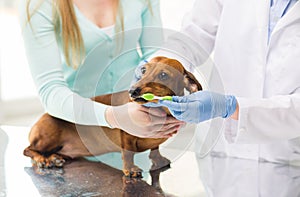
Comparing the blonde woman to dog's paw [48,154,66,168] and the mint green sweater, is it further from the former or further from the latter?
dog's paw [48,154,66,168]

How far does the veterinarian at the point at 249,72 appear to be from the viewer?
40.4 inches

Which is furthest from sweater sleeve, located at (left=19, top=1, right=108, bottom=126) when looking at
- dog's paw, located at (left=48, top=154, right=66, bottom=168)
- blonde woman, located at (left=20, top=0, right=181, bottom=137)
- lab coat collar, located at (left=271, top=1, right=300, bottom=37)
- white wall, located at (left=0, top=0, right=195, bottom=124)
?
white wall, located at (left=0, top=0, right=195, bottom=124)

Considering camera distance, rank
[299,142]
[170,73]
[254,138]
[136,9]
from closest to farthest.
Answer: [170,73]
[254,138]
[299,142]
[136,9]

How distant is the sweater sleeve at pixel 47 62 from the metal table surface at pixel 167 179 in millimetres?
146

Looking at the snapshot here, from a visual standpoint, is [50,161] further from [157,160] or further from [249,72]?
[249,72]

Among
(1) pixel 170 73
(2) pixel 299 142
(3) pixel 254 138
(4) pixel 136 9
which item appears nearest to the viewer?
(1) pixel 170 73

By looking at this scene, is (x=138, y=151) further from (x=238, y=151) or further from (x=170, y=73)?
(x=238, y=151)

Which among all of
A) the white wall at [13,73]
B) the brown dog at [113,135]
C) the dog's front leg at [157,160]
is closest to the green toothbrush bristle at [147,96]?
the brown dog at [113,135]

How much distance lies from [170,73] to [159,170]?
0.88ft

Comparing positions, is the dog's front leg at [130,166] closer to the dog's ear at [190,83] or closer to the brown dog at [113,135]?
the brown dog at [113,135]

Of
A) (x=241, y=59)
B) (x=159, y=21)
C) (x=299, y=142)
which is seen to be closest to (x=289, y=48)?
(x=241, y=59)

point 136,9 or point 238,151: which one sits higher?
point 136,9

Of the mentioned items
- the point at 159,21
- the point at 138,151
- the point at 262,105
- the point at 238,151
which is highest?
the point at 159,21

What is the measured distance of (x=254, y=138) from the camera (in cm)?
109
